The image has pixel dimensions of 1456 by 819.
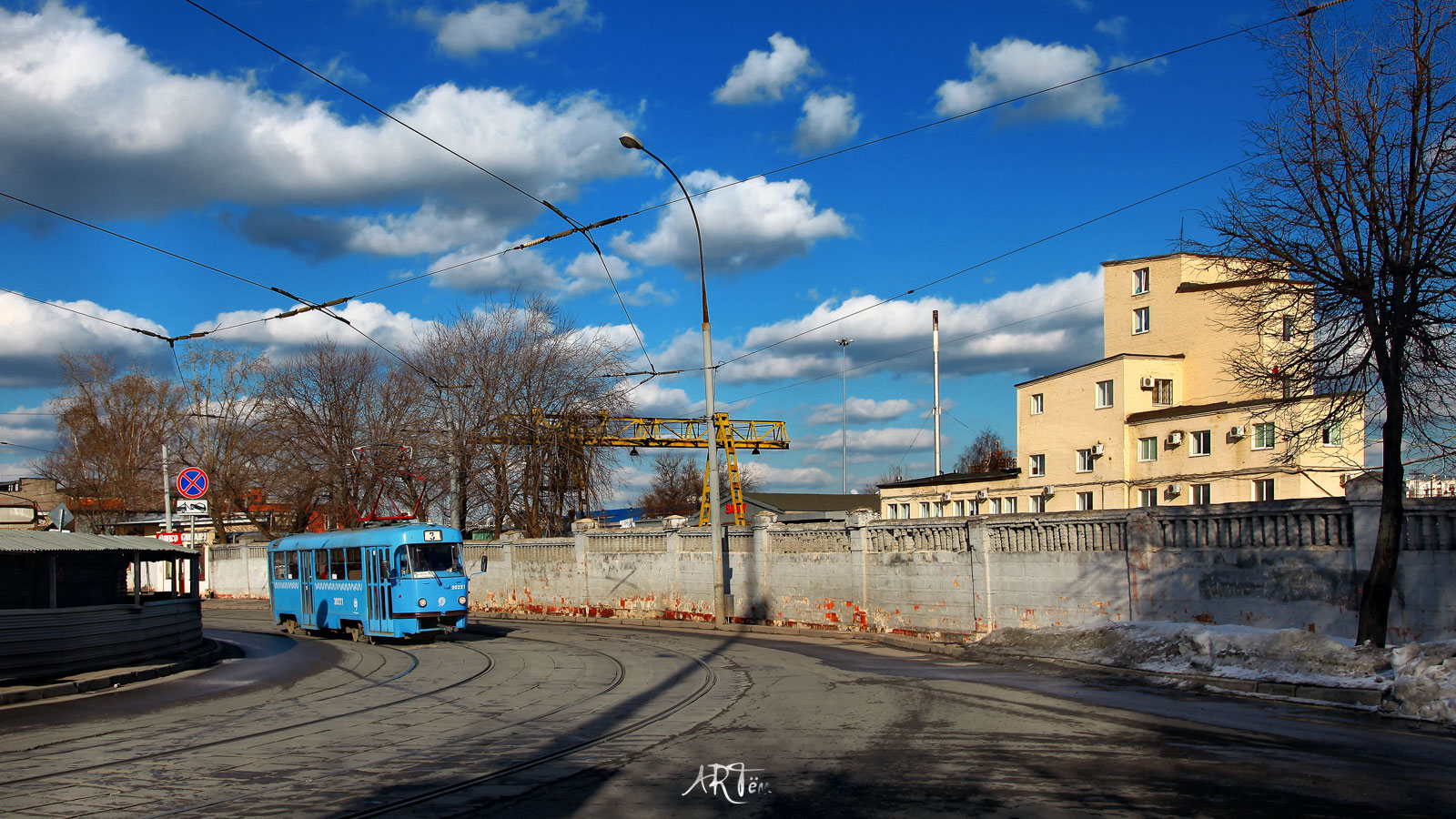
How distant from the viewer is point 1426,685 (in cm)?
1062

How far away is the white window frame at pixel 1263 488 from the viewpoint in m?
35.8

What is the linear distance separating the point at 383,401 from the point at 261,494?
1105 cm


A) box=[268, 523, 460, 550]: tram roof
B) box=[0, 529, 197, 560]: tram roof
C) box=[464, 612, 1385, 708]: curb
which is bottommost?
box=[464, 612, 1385, 708]: curb

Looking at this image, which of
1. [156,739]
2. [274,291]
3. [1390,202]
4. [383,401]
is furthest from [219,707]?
[383,401]

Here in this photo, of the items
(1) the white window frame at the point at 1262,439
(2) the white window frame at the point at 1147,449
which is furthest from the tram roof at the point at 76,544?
(2) the white window frame at the point at 1147,449

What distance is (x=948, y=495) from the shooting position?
48.3m

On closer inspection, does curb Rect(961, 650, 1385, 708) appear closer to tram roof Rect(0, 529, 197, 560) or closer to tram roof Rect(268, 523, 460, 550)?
tram roof Rect(268, 523, 460, 550)

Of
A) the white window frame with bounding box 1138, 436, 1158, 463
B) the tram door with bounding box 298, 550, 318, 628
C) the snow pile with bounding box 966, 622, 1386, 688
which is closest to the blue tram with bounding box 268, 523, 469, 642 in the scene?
the tram door with bounding box 298, 550, 318, 628

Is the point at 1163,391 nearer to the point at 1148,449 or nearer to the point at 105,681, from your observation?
the point at 1148,449

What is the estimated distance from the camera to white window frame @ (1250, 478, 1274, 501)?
117ft

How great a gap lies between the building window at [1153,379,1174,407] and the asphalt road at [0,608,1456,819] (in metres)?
30.0

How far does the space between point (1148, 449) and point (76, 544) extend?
36659mm

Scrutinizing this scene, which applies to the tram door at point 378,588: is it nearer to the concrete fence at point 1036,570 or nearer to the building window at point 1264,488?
the concrete fence at point 1036,570

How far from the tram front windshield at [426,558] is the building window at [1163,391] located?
30672mm
